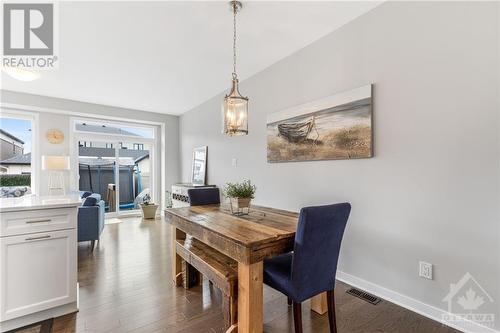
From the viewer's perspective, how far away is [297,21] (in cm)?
250

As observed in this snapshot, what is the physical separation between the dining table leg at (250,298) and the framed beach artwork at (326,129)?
156cm

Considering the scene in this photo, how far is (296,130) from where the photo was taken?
3047 millimetres

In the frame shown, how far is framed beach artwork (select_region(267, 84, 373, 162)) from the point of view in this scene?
2359 millimetres

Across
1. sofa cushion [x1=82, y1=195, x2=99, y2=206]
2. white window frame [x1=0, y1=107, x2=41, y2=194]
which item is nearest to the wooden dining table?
sofa cushion [x1=82, y1=195, x2=99, y2=206]

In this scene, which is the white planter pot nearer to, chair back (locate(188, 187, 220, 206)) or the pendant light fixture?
chair back (locate(188, 187, 220, 206))

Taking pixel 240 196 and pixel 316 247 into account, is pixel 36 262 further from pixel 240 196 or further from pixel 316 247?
pixel 316 247

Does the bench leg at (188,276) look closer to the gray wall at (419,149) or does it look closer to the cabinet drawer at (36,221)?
the cabinet drawer at (36,221)

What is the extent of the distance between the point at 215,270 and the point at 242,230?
0.40 m

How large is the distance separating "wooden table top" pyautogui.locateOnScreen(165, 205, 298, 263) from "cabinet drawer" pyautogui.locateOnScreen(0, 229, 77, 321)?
35.2 inches

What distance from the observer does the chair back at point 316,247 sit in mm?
1459

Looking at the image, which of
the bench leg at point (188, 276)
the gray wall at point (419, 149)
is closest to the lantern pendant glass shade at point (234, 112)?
the gray wall at point (419, 149)

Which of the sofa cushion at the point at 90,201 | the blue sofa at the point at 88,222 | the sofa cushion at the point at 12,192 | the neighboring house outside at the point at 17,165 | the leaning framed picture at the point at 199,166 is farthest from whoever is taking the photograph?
the leaning framed picture at the point at 199,166

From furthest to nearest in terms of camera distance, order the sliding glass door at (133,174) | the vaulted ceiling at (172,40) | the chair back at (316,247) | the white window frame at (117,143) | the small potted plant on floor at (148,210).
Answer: the sliding glass door at (133,174), the small potted plant on floor at (148,210), the white window frame at (117,143), the vaulted ceiling at (172,40), the chair back at (316,247)

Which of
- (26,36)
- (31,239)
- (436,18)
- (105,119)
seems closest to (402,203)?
(436,18)
